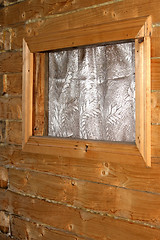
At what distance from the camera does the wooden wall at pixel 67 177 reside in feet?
5.33

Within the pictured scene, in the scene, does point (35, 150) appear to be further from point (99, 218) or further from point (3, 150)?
point (99, 218)

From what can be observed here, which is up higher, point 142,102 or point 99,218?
point 142,102

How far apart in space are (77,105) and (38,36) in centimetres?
53

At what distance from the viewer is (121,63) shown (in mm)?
1848

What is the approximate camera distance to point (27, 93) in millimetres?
2055

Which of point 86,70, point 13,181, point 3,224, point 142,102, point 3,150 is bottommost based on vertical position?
point 3,224

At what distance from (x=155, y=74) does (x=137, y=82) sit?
0.10 m

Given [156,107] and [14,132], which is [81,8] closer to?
[156,107]

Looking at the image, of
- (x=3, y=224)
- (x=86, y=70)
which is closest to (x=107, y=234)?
(x=3, y=224)

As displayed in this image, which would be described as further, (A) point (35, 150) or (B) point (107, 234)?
(A) point (35, 150)

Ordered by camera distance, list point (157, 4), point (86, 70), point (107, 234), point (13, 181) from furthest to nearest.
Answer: point (13, 181)
point (86, 70)
point (107, 234)
point (157, 4)

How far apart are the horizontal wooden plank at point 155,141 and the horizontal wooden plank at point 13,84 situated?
3.26 ft

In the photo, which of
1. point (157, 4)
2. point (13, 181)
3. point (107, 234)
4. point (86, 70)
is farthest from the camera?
point (13, 181)

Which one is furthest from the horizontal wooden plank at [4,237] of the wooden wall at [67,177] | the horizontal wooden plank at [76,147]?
the horizontal wooden plank at [76,147]
